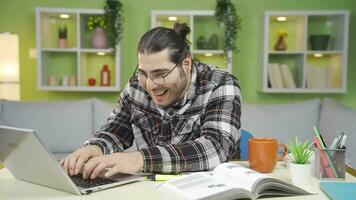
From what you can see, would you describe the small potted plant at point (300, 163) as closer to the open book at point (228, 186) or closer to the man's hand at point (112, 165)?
the open book at point (228, 186)

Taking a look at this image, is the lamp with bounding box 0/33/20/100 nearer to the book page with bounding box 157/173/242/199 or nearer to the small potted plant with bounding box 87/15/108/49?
the small potted plant with bounding box 87/15/108/49

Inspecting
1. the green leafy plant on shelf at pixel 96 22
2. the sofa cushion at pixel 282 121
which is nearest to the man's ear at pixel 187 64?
the sofa cushion at pixel 282 121

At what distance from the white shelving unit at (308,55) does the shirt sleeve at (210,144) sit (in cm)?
222

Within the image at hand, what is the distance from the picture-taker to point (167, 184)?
3.23 feet

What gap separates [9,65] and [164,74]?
2.64 meters

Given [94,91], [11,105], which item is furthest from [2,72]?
[94,91]

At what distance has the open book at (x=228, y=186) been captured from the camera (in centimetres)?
88

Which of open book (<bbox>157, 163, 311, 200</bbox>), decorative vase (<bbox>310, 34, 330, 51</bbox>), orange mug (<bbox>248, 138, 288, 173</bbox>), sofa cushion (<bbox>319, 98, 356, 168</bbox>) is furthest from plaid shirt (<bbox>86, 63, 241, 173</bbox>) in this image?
decorative vase (<bbox>310, 34, 330, 51</bbox>)

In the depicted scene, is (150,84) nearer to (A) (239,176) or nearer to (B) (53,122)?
(A) (239,176)

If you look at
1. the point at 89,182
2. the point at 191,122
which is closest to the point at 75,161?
the point at 89,182

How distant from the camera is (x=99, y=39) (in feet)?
12.1

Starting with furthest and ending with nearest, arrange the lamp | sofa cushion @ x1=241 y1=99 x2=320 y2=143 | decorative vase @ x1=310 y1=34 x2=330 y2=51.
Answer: decorative vase @ x1=310 y1=34 x2=330 y2=51, the lamp, sofa cushion @ x1=241 y1=99 x2=320 y2=143

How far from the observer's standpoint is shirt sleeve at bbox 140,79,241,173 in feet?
3.89

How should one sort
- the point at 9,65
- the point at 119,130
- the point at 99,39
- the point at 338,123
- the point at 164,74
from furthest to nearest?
the point at 99,39 → the point at 9,65 → the point at 338,123 → the point at 119,130 → the point at 164,74
